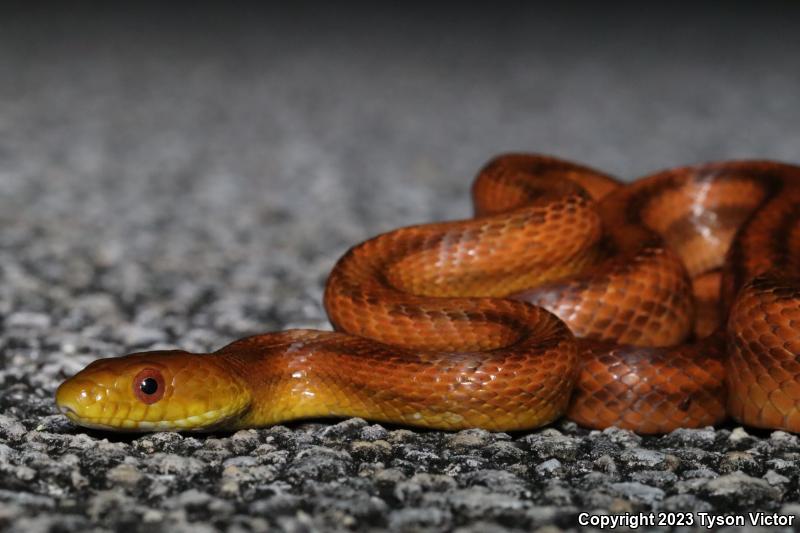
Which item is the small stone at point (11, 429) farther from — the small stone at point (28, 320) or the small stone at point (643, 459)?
the small stone at point (643, 459)

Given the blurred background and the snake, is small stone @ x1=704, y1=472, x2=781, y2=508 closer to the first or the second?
the snake

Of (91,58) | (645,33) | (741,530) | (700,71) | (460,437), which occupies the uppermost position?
(91,58)

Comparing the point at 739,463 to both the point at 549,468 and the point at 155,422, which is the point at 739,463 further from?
the point at 155,422

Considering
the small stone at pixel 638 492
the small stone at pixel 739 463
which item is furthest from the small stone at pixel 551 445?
the small stone at pixel 739 463

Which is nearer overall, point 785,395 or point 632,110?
point 785,395

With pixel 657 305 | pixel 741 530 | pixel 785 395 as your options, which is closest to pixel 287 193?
pixel 657 305

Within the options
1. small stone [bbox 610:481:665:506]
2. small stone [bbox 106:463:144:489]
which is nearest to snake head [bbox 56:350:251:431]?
small stone [bbox 106:463:144:489]

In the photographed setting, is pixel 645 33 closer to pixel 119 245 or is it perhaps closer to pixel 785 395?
pixel 119 245
